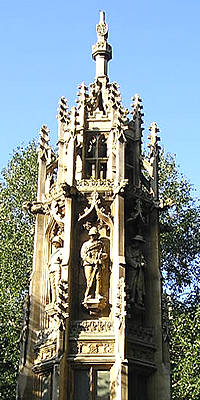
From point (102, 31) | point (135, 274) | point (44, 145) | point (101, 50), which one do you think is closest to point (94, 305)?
point (135, 274)

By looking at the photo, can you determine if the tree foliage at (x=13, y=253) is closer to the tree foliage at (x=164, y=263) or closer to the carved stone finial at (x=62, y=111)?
the tree foliage at (x=164, y=263)

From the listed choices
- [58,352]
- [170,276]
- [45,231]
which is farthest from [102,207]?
[170,276]

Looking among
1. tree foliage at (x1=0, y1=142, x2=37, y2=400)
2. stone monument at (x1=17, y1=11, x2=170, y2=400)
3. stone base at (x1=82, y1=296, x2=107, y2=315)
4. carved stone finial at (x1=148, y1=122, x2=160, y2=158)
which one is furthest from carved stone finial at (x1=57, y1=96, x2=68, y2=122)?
tree foliage at (x1=0, y1=142, x2=37, y2=400)

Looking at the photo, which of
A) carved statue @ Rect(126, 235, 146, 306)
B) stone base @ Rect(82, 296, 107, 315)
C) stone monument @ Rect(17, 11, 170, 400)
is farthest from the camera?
carved statue @ Rect(126, 235, 146, 306)

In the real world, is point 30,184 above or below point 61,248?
above

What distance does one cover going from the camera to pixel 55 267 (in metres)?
12.5

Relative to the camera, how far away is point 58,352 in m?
11.1

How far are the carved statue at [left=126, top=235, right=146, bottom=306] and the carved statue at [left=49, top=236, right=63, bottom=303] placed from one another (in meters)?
1.41

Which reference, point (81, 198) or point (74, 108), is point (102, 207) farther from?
point (74, 108)

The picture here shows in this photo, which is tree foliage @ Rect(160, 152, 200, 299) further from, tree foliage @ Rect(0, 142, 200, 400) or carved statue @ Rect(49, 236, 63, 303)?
carved statue @ Rect(49, 236, 63, 303)

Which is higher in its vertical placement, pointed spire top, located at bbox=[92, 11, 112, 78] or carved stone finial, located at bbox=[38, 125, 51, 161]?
pointed spire top, located at bbox=[92, 11, 112, 78]

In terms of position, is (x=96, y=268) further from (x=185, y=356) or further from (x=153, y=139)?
(x=185, y=356)

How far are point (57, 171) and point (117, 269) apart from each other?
325 cm

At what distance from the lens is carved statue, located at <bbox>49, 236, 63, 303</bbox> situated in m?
12.4
